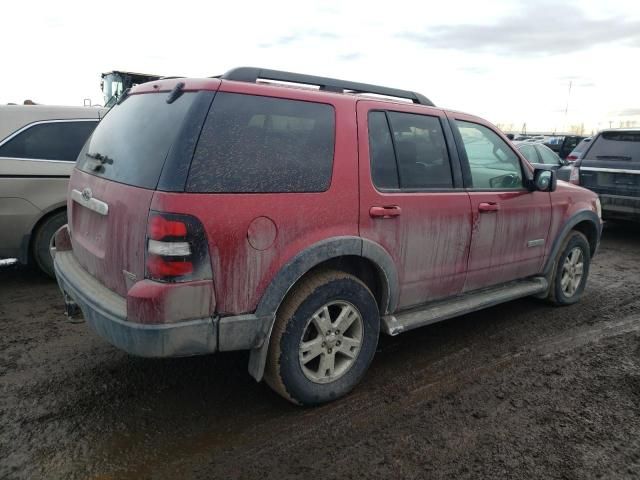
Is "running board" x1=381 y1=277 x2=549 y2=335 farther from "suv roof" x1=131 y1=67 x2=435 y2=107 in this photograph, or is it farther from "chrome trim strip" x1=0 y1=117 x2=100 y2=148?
"chrome trim strip" x1=0 y1=117 x2=100 y2=148

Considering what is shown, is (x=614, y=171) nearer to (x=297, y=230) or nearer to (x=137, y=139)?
(x=297, y=230)

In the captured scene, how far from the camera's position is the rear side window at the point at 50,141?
5043 mm

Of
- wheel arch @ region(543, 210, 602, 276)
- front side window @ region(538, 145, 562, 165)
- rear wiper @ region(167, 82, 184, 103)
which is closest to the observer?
rear wiper @ region(167, 82, 184, 103)

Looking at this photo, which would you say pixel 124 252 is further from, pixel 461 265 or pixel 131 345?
pixel 461 265

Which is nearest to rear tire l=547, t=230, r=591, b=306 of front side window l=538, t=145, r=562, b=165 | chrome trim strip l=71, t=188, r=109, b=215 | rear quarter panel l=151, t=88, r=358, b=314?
rear quarter panel l=151, t=88, r=358, b=314

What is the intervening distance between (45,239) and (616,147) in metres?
8.25

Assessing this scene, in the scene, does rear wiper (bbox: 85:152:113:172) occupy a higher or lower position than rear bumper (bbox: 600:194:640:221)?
higher

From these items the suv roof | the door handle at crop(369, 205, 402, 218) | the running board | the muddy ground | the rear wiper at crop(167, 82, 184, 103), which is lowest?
the muddy ground

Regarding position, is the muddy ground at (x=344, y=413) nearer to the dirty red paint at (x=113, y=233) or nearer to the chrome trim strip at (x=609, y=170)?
the dirty red paint at (x=113, y=233)

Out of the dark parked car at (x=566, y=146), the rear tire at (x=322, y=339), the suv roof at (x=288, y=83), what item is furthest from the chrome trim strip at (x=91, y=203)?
the dark parked car at (x=566, y=146)

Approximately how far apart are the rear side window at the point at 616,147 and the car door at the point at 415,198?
571 cm

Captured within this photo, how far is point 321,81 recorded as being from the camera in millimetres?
3305

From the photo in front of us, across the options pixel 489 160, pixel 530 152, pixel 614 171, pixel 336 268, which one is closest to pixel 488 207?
pixel 489 160

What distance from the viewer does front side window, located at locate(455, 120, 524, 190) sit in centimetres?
390
